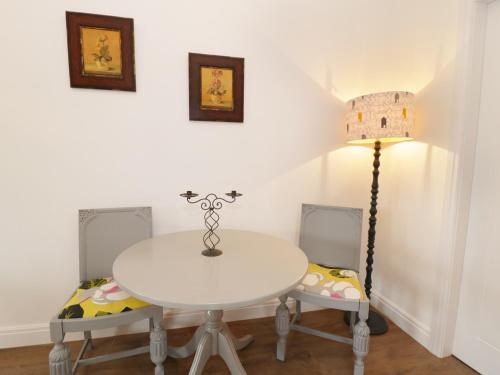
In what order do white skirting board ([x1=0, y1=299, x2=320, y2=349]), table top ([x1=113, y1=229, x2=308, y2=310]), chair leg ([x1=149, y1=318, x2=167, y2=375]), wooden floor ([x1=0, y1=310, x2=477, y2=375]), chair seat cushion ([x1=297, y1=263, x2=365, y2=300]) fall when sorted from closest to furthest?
table top ([x1=113, y1=229, x2=308, y2=310])
chair leg ([x1=149, y1=318, x2=167, y2=375])
chair seat cushion ([x1=297, y1=263, x2=365, y2=300])
wooden floor ([x1=0, y1=310, x2=477, y2=375])
white skirting board ([x1=0, y1=299, x2=320, y2=349])

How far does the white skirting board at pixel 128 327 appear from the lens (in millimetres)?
1721

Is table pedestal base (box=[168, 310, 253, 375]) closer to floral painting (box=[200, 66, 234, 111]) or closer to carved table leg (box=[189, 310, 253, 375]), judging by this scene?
carved table leg (box=[189, 310, 253, 375])

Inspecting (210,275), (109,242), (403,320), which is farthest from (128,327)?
(403,320)

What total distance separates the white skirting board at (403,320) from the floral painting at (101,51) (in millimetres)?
2591

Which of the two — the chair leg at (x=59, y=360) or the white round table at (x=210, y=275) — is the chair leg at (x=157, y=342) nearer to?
the white round table at (x=210, y=275)

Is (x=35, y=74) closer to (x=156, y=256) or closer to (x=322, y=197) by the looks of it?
(x=156, y=256)

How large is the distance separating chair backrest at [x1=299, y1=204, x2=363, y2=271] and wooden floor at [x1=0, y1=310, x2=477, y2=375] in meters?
0.55

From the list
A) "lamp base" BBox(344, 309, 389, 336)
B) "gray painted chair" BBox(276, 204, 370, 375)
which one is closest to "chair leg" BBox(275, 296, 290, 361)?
"gray painted chair" BBox(276, 204, 370, 375)

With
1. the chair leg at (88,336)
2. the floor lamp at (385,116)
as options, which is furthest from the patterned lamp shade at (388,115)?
Result: the chair leg at (88,336)

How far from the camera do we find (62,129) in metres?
1.67

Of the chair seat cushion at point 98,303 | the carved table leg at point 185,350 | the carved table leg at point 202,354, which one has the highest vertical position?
the chair seat cushion at point 98,303

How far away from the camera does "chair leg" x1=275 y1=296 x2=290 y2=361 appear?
64.4 inches

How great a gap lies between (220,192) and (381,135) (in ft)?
3.74

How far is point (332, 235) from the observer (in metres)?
1.91
